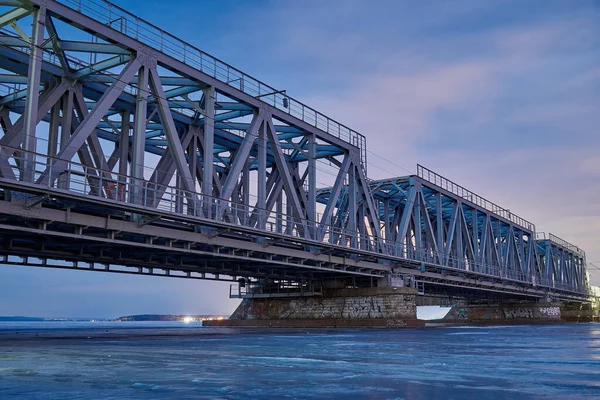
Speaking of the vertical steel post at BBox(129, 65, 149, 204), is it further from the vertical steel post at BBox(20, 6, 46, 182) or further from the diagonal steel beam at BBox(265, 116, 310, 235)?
the diagonal steel beam at BBox(265, 116, 310, 235)

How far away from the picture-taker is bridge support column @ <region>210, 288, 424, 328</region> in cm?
4334

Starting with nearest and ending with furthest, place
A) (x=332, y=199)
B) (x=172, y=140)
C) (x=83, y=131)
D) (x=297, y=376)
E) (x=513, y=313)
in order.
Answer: (x=297, y=376), (x=83, y=131), (x=172, y=140), (x=332, y=199), (x=513, y=313)

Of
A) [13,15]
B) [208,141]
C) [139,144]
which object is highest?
[13,15]

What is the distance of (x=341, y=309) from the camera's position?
4588 cm

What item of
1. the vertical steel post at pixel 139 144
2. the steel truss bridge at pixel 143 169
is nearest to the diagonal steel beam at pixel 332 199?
the steel truss bridge at pixel 143 169

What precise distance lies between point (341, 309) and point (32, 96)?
30.4m

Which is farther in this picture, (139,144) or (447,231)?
(447,231)

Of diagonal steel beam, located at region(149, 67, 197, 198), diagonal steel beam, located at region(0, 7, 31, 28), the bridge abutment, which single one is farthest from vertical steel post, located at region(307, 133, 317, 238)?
the bridge abutment

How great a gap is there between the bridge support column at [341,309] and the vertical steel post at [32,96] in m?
28.6

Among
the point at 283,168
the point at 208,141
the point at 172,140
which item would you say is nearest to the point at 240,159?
the point at 208,141

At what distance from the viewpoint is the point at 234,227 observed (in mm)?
28641

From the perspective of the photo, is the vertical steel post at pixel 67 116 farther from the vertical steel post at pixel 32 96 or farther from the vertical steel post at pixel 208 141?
the vertical steel post at pixel 208 141

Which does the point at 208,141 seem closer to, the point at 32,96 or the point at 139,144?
the point at 139,144

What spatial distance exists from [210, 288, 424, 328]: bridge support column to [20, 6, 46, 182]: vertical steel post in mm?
28558
